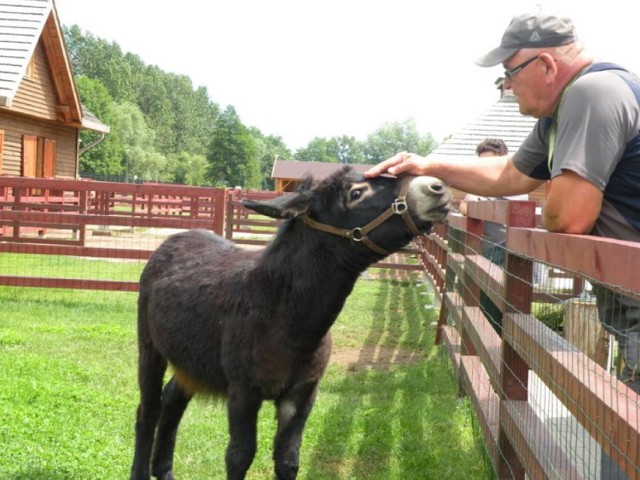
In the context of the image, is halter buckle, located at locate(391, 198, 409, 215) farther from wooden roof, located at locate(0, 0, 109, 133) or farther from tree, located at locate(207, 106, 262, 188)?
tree, located at locate(207, 106, 262, 188)

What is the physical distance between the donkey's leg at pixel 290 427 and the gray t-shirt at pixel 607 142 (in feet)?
6.71

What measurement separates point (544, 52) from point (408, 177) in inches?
41.4

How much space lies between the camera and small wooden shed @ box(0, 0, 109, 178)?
21.9 metres

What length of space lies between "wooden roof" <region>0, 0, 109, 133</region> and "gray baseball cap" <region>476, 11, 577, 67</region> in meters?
19.5

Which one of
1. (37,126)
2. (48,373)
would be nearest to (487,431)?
(48,373)

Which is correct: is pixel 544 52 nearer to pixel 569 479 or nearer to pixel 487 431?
pixel 569 479

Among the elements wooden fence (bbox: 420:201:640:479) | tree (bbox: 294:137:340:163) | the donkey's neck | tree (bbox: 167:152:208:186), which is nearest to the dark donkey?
the donkey's neck

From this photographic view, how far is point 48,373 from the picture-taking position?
7.00 metres

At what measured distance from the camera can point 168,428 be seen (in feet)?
16.5

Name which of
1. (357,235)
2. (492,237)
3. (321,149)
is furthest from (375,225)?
(321,149)

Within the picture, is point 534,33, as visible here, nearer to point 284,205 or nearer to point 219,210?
point 284,205

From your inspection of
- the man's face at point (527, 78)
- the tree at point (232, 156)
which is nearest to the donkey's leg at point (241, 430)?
the man's face at point (527, 78)

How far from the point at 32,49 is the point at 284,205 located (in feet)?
66.7

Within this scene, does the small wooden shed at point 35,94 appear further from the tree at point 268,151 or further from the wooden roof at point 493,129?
the tree at point 268,151
